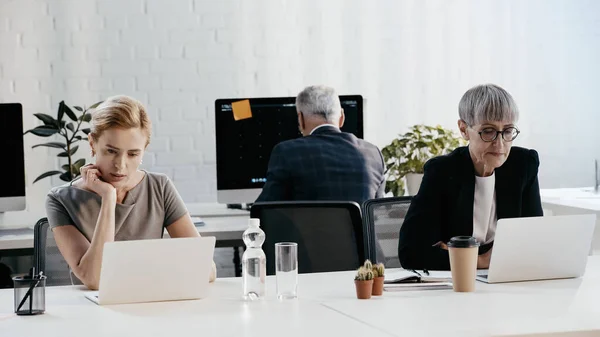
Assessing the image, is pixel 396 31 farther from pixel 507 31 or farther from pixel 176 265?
pixel 176 265

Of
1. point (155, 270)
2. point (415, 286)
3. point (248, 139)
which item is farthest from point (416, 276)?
point (248, 139)

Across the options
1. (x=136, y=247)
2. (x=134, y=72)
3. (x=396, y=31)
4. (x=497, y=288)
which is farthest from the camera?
(x=396, y=31)

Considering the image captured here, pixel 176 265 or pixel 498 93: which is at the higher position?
pixel 498 93

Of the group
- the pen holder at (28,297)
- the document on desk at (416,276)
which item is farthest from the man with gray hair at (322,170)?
the pen holder at (28,297)

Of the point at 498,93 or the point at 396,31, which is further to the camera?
the point at 396,31

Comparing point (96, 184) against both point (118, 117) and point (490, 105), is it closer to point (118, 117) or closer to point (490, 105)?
point (118, 117)

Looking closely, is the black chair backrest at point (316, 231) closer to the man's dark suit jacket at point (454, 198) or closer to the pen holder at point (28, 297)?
the man's dark suit jacket at point (454, 198)

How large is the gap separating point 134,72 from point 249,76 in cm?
62

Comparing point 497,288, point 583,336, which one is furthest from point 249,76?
point 583,336

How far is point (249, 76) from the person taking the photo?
4691 mm

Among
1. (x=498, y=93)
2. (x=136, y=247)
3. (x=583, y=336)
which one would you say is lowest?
(x=583, y=336)

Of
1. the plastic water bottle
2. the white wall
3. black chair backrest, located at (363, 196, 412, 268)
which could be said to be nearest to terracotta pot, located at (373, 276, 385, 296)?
the plastic water bottle

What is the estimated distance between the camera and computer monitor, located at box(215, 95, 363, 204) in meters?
3.79

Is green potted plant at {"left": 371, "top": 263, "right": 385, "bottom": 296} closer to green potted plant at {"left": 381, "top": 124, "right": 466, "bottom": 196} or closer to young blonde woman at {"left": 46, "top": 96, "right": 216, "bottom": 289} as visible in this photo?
young blonde woman at {"left": 46, "top": 96, "right": 216, "bottom": 289}
